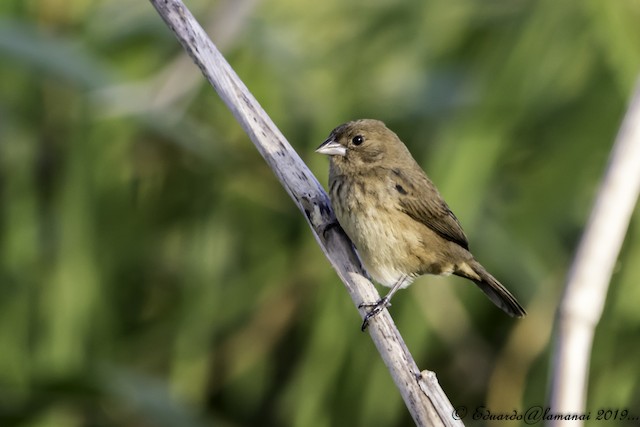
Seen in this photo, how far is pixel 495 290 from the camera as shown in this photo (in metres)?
3.52

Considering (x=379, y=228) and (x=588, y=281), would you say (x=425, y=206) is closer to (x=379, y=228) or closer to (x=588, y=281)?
(x=379, y=228)

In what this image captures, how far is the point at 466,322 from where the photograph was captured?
444 cm

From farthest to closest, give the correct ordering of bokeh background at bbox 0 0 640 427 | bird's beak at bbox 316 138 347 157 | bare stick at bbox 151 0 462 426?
bokeh background at bbox 0 0 640 427
bird's beak at bbox 316 138 347 157
bare stick at bbox 151 0 462 426

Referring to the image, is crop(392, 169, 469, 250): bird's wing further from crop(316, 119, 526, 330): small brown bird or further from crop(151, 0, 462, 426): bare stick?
crop(151, 0, 462, 426): bare stick

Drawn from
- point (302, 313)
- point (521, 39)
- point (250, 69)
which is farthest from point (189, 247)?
point (521, 39)

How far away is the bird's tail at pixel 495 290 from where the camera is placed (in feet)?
11.3

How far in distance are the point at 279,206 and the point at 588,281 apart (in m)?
2.90

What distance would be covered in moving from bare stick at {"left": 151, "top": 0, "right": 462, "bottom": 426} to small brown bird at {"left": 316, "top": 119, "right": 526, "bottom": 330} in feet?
1.49

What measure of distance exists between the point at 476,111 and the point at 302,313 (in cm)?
118

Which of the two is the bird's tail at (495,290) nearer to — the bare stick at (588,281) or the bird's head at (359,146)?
the bird's head at (359,146)

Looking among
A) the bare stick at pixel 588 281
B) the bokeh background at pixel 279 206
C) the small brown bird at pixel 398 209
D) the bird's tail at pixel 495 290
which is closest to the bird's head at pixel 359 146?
the small brown bird at pixel 398 209

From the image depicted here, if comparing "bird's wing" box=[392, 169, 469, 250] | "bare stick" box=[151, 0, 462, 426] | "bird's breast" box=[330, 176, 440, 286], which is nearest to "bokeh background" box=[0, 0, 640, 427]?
"bird's wing" box=[392, 169, 469, 250]

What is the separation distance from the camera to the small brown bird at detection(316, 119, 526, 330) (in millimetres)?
3375

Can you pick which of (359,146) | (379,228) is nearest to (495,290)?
(379,228)
